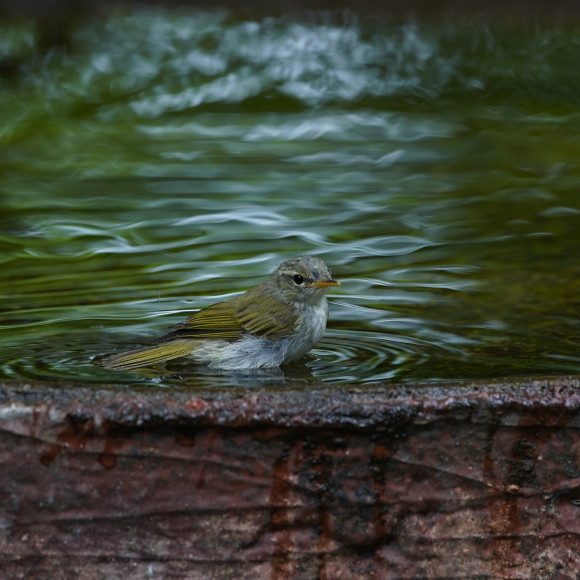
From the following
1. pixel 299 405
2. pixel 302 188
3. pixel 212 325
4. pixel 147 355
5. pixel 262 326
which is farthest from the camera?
pixel 302 188

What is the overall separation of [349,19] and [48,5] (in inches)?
140

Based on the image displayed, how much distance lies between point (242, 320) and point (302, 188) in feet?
9.54

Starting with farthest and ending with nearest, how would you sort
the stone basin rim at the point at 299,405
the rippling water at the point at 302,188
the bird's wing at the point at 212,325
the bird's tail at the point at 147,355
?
the rippling water at the point at 302,188, the bird's wing at the point at 212,325, the bird's tail at the point at 147,355, the stone basin rim at the point at 299,405

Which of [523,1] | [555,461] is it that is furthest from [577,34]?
[555,461]

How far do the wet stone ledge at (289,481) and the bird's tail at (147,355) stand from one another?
1.04 meters

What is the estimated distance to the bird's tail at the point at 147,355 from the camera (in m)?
4.00

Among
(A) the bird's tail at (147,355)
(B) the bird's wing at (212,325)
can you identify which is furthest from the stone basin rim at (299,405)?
(B) the bird's wing at (212,325)

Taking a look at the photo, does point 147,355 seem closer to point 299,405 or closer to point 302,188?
point 299,405

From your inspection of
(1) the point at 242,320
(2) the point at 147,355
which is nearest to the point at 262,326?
(1) the point at 242,320

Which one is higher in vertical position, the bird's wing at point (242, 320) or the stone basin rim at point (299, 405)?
the stone basin rim at point (299, 405)

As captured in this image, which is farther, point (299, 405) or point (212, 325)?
point (212, 325)

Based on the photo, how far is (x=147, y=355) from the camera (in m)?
4.10

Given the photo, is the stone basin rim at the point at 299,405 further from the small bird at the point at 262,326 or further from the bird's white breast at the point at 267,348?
the bird's white breast at the point at 267,348

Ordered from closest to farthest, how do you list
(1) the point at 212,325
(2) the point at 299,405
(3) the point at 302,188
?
1. (2) the point at 299,405
2. (1) the point at 212,325
3. (3) the point at 302,188
